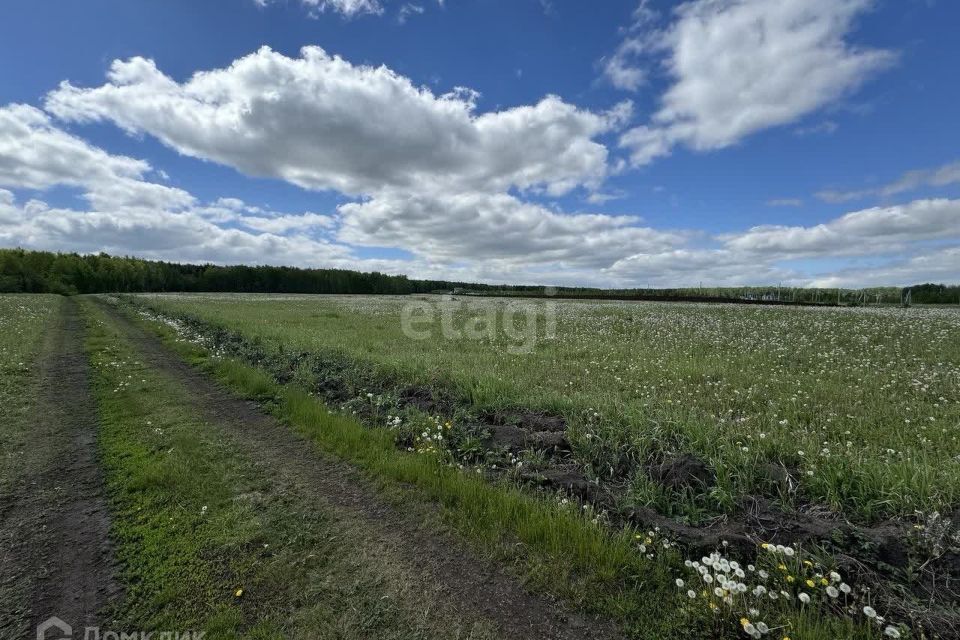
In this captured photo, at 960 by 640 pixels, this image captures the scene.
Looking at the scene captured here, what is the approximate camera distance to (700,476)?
5465 millimetres

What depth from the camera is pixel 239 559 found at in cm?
413

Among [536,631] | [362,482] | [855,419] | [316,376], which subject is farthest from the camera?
[316,376]

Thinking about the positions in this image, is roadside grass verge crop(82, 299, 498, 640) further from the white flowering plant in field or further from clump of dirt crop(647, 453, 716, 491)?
clump of dirt crop(647, 453, 716, 491)

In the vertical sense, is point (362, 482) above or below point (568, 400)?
below

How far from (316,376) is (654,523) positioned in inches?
356

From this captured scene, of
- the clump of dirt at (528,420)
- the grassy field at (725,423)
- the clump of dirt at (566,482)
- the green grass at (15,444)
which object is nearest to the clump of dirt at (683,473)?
the grassy field at (725,423)

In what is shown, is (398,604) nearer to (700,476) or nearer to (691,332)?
(700,476)

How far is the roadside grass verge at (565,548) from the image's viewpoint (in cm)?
330

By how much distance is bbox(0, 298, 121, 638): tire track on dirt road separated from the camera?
11.6 feet

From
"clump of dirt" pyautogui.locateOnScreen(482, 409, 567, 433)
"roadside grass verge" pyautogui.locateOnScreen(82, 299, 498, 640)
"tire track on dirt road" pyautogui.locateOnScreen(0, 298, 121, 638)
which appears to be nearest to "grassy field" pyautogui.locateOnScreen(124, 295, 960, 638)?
"clump of dirt" pyautogui.locateOnScreen(482, 409, 567, 433)

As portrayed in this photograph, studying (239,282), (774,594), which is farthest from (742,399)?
(239,282)

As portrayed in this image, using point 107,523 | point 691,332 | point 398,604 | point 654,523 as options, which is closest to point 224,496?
point 107,523

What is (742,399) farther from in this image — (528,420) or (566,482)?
(566,482)

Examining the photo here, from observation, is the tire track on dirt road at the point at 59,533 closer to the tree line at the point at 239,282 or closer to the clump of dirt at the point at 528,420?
the clump of dirt at the point at 528,420
